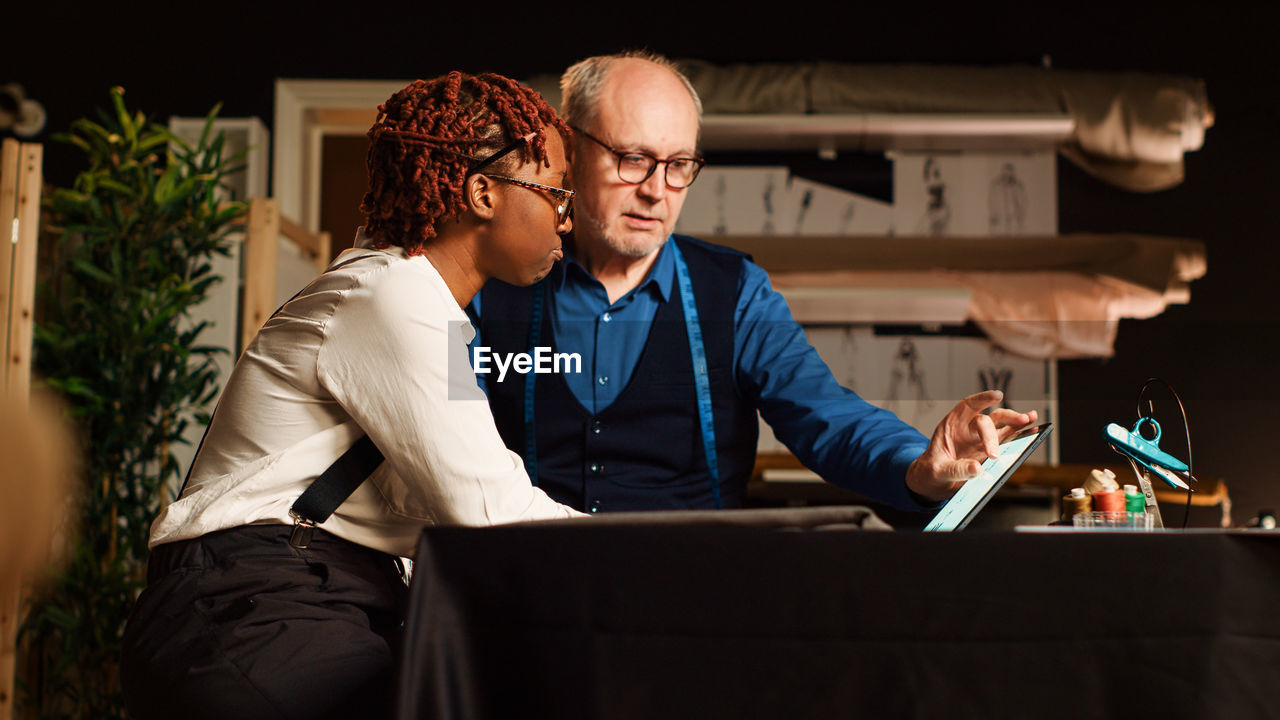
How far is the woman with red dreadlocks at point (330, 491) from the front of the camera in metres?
0.93

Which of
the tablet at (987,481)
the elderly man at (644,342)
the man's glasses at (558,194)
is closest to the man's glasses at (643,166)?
the elderly man at (644,342)

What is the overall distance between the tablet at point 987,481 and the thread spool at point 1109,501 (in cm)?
10

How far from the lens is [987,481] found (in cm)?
104

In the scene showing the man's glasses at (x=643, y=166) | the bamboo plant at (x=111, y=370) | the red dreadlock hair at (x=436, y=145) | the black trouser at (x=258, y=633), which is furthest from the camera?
the bamboo plant at (x=111, y=370)

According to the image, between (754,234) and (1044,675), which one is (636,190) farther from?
(754,234)

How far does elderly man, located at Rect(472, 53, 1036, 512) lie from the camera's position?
5.51 ft

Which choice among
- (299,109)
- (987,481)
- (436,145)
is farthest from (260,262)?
(987,481)

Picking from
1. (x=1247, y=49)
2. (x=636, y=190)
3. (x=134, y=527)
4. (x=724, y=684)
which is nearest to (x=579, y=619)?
(x=724, y=684)

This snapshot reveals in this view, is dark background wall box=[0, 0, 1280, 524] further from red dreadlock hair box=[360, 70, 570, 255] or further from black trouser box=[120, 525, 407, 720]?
black trouser box=[120, 525, 407, 720]

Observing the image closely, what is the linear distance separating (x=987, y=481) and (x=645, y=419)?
0.76 m

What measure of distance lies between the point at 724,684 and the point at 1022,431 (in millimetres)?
587

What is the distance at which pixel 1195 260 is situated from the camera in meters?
3.70

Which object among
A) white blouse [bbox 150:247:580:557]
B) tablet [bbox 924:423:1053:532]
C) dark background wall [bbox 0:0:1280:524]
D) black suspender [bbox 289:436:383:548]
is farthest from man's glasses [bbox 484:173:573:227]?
dark background wall [bbox 0:0:1280:524]

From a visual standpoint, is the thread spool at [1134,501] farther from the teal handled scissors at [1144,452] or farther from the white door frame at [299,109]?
the white door frame at [299,109]
